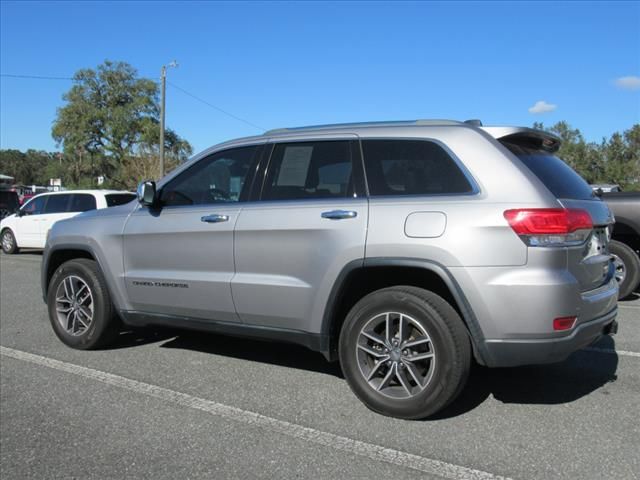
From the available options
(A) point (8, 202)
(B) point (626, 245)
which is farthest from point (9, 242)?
(B) point (626, 245)

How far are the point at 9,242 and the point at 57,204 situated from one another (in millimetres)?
2260

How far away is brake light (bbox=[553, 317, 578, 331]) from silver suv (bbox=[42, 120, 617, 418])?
0.01 m

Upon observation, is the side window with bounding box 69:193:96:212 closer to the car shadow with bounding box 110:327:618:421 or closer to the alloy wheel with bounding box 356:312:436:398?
the car shadow with bounding box 110:327:618:421

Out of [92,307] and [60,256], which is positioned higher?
[60,256]

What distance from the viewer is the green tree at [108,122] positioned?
47.5m

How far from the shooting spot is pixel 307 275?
383cm

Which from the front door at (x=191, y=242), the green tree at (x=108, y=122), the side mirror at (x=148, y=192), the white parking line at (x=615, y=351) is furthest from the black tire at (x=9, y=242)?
the green tree at (x=108, y=122)

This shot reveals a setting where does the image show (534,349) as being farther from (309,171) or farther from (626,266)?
(626,266)

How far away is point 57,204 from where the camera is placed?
1465 centimetres

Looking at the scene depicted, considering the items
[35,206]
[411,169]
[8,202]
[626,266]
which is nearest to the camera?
[411,169]

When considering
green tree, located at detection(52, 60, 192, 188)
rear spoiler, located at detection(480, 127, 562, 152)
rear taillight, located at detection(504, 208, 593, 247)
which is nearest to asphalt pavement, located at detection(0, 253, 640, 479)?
rear taillight, located at detection(504, 208, 593, 247)

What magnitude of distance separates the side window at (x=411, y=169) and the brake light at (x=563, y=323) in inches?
35.4

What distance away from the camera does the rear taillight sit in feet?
10.5

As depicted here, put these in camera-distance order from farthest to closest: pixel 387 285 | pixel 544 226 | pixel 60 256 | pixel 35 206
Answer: pixel 35 206 < pixel 60 256 < pixel 387 285 < pixel 544 226
